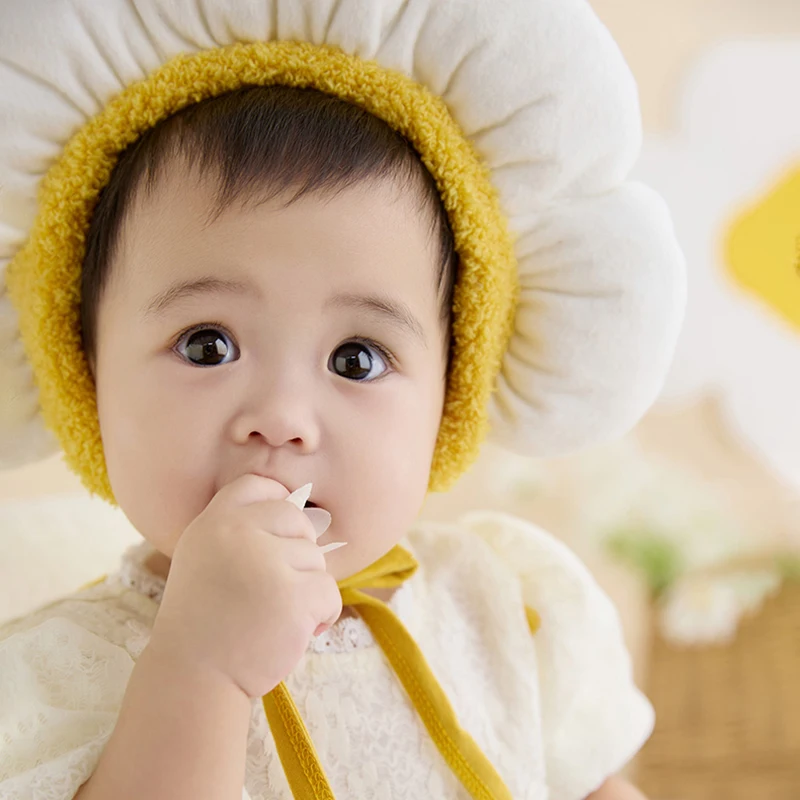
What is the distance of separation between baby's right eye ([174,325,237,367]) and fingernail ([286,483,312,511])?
110mm

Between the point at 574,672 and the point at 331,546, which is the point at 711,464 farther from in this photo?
the point at 331,546

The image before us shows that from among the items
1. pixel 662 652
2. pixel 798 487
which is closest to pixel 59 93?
pixel 662 652

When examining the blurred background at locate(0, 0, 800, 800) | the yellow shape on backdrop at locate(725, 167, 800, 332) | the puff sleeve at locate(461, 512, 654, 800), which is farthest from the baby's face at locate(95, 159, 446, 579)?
the yellow shape on backdrop at locate(725, 167, 800, 332)

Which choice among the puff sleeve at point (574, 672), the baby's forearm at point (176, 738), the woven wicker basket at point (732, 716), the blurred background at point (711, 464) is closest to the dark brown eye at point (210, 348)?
the baby's forearm at point (176, 738)

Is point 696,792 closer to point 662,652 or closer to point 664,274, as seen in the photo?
point 662,652

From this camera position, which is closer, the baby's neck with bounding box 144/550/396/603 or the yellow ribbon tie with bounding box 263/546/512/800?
the yellow ribbon tie with bounding box 263/546/512/800

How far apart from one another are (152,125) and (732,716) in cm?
128

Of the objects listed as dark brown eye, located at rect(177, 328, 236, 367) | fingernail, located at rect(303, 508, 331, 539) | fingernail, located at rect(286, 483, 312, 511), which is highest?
dark brown eye, located at rect(177, 328, 236, 367)

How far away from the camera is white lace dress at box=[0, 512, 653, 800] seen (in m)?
0.77

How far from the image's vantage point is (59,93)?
835 mm

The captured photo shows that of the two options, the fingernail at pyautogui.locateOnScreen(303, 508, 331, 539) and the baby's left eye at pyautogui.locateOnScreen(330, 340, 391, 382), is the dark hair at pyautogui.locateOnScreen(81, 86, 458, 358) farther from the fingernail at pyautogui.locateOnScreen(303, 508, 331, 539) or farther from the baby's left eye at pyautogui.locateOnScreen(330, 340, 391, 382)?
the fingernail at pyautogui.locateOnScreen(303, 508, 331, 539)

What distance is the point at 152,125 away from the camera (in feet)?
2.73

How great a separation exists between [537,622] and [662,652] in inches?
36.5

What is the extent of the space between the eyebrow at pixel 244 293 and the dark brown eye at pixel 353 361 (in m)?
0.03
